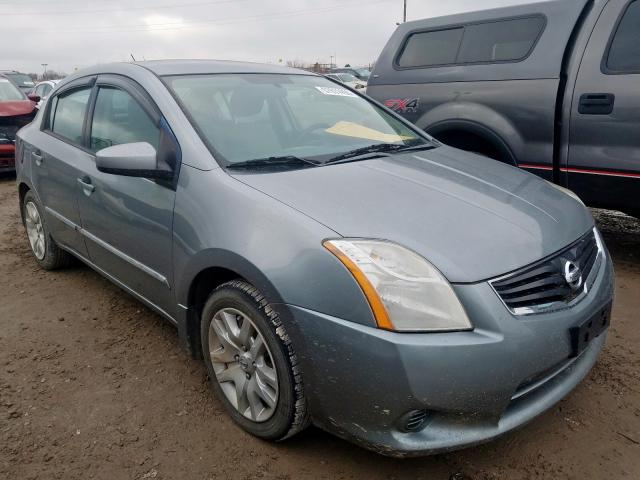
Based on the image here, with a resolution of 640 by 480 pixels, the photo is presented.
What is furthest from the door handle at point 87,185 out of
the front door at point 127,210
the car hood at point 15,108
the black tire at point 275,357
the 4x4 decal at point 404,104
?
the car hood at point 15,108

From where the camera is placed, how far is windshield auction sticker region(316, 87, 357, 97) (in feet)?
10.8

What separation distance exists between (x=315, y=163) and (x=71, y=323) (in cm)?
195

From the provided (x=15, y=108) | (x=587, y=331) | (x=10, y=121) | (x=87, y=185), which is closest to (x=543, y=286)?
(x=587, y=331)

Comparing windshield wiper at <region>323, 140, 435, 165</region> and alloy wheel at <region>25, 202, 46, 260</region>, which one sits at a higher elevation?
windshield wiper at <region>323, 140, 435, 165</region>

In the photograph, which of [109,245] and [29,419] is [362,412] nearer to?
[29,419]

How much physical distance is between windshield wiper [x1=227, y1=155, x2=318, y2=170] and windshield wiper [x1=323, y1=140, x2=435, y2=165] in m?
0.10

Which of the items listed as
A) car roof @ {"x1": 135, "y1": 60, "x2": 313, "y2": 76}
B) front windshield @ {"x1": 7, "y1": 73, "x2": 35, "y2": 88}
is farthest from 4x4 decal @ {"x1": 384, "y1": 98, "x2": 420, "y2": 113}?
front windshield @ {"x1": 7, "y1": 73, "x2": 35, "y2": 88}

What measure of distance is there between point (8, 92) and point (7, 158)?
140cm

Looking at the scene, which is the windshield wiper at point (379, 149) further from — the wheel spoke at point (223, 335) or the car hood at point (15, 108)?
the car hood at point (15, 108)

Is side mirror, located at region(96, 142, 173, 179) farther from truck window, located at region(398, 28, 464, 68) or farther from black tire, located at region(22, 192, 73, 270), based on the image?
truck window, located at region(398, 28, 464, 68)

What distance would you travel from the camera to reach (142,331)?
126 inches

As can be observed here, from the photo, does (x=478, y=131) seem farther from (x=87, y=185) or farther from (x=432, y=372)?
(x=432, y=372)

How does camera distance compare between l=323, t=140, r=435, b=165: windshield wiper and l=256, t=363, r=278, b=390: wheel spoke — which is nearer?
l=256, t=363, r=278, b=390: wheel spoke

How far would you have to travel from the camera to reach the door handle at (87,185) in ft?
9.81
